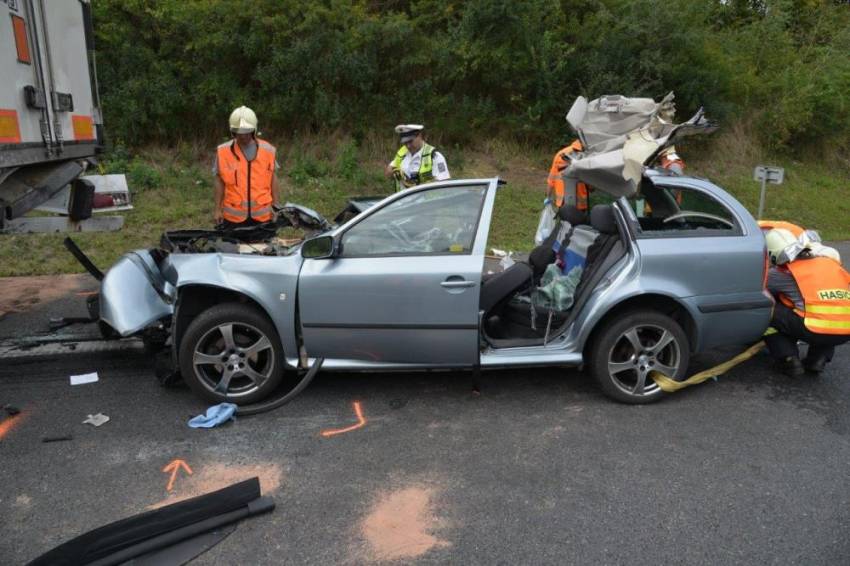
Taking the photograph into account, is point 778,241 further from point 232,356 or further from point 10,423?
point 10,423

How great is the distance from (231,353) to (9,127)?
7.47ft

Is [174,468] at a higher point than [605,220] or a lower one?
lower

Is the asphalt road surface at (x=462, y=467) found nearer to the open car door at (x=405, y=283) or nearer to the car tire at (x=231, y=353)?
the car tire at (x=231, y=353)

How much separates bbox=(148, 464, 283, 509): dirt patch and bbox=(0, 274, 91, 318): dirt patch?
A: 392 centimetres

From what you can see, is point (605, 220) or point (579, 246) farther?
point (579, 246)

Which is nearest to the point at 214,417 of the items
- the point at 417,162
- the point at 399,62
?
the point at 417,162

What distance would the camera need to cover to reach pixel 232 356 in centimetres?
409

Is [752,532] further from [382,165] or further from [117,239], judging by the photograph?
[382,165]

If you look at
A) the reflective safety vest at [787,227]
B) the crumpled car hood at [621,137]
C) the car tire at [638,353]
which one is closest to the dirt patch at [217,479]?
the car tire at [638,353]

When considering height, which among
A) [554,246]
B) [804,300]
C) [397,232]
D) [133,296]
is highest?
[397,232]

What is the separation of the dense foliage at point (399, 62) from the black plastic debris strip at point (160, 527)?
377 inches

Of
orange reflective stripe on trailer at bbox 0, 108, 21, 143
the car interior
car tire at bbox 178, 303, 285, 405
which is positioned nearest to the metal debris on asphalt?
car tire at bbox 178, 303, 285, 405

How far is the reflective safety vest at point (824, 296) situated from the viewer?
4.34 m

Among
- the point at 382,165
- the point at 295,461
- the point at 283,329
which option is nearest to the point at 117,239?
the point at 382,165
